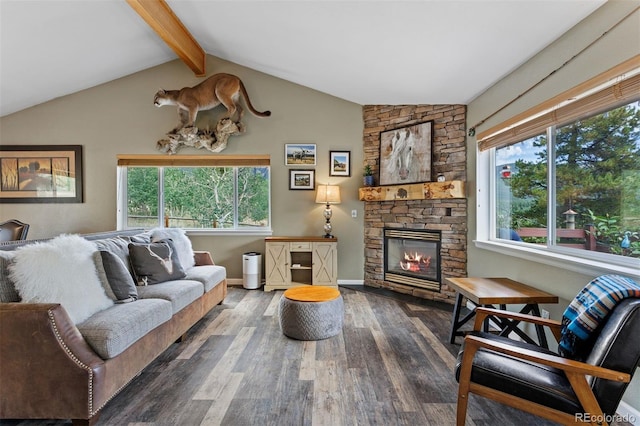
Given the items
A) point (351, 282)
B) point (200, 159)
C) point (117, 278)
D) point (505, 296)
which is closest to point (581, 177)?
point (505, 296)

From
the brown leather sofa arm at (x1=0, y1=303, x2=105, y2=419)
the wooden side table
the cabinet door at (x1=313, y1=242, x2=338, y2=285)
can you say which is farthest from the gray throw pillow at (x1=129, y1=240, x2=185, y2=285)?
the wooden side table

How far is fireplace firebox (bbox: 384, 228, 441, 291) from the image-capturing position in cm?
367

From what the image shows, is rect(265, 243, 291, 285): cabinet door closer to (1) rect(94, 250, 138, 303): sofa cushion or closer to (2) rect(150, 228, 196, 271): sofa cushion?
(2) rect(150, 228, 196, 271): sofa cushion

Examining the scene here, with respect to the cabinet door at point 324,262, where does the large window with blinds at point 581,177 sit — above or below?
above

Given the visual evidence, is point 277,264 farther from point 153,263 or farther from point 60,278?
point 60,278

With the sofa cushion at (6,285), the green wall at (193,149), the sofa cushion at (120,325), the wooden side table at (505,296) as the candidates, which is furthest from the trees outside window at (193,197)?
the wooden side table at (505,296)

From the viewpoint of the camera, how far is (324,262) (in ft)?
13.1

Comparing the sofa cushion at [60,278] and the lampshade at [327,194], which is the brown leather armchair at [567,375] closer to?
the sofa cushion at [60,278]

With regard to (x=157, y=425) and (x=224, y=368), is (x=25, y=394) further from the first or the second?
(x=224, y=368)

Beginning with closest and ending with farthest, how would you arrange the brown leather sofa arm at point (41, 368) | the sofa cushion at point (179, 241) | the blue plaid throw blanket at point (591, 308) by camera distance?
the blue plaid throw blanket at point (591, 308)
the brown leather sofa arm at point (41, 368)
the sofa cushion at point (179, 241)

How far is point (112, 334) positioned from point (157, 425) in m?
0.54

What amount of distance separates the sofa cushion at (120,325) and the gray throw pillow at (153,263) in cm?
51

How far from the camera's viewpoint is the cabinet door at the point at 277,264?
13.1 ft

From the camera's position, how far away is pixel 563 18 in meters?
1.91
